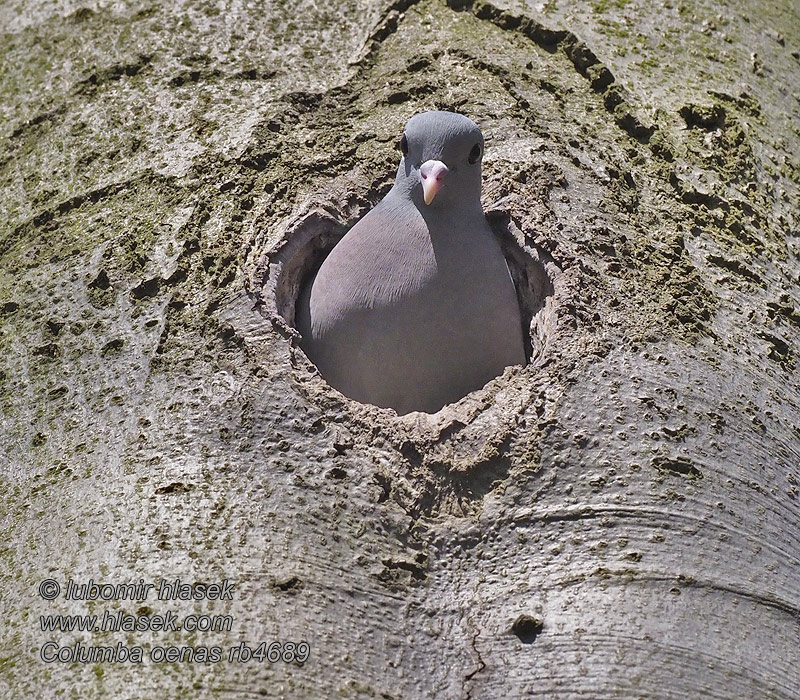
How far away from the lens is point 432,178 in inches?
83.0

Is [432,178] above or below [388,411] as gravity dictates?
above

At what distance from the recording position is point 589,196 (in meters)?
2.13

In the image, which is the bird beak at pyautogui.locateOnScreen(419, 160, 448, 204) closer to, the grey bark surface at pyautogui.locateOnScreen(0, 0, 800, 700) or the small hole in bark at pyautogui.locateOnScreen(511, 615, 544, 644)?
the grey bark surface at pyautogui.locateOnScreen(0, 0, 800, 700)

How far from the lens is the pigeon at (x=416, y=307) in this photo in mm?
2205

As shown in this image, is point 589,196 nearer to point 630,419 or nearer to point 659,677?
point 630,419

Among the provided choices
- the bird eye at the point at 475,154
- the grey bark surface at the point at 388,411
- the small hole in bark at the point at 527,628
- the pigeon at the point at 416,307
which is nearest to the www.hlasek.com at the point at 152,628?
the grey bark surface at the point at 388,411

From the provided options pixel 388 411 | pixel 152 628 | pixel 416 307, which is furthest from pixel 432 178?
pixel 152 628

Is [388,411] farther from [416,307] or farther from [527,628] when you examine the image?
[527,628]

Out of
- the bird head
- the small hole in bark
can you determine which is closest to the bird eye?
the bird head

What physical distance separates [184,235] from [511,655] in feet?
3.77

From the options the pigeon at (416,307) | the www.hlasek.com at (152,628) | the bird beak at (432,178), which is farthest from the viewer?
the pigeon at (416,307)

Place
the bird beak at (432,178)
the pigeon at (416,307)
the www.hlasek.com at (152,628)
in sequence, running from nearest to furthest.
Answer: the www.hlasek.com at (152,628) < the bird beak at (432,178) < the pigeon at (416,307)

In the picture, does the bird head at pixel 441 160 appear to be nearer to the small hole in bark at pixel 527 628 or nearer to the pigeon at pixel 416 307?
the pigeon at pixel 416 307

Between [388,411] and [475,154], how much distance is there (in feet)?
2.33
